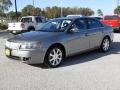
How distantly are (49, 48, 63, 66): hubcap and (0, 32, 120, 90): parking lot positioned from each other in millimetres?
219

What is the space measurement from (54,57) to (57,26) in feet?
4.64

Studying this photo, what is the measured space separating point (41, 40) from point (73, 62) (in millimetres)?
1585

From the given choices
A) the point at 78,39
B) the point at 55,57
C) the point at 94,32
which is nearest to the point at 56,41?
the point at 55,57

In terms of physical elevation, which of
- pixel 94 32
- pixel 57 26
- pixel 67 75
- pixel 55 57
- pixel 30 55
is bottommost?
pixel 67 75

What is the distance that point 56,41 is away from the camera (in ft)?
26.4

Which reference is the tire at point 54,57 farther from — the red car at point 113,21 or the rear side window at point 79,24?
the red car at point 113,21

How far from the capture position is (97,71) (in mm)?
7453

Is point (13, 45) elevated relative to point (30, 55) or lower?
elevated

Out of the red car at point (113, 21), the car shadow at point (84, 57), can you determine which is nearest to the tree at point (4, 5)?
the red car at point (113, 21)

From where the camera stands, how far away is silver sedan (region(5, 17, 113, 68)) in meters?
7.61

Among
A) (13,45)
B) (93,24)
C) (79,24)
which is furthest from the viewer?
(93,24)

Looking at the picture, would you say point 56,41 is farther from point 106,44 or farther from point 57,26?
point 106,44

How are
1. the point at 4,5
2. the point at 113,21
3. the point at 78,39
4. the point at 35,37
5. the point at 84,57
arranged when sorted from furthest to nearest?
1. the point at 4,5
2. the point at 113,21
3. the point at 84,57
4. the point at 78,39
5. the point at 35,37

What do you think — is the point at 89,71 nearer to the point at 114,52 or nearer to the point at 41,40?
the point at 41,40
